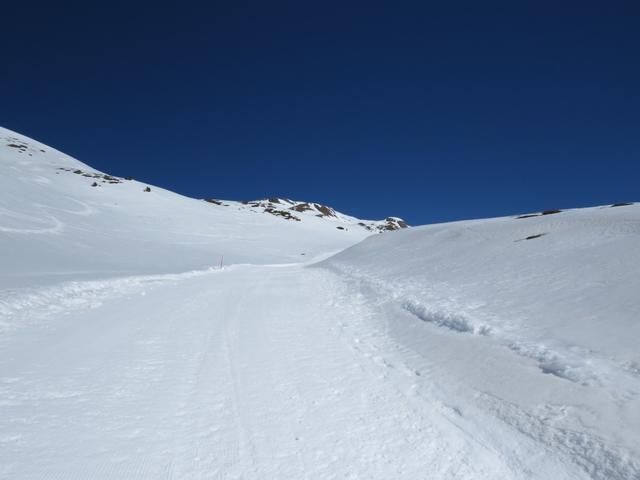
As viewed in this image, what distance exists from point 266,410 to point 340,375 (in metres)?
1.39

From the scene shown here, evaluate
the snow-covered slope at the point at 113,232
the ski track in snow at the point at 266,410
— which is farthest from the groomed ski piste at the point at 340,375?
the snow-covered slope at the point at 113,232

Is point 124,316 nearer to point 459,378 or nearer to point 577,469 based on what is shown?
point 459,378

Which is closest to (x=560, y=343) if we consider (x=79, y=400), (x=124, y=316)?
Result: (x=79, y=400)

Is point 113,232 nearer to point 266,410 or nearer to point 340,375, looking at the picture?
point 340,375

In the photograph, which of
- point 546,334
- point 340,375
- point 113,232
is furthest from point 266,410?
point 113,232

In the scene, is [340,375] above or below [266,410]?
above

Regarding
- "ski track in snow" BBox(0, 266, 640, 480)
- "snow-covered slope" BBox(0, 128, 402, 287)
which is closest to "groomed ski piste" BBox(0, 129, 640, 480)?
"ski track in snow" BBox(0, 266, 640, 480)

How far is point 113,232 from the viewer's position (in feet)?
106

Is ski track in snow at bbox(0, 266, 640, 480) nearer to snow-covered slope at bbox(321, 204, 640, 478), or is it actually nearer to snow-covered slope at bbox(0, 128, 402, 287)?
snow-covered slope at bbox(321, 204, 640, 478)

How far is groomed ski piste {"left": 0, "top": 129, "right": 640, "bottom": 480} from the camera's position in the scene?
3.28 meters

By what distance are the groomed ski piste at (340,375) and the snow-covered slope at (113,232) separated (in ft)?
15.8

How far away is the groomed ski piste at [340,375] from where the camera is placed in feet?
10.8

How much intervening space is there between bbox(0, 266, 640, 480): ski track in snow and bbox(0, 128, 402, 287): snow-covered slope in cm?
733

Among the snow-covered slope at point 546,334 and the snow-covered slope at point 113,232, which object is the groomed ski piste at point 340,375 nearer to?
the snow-covered slope at point 546,334
